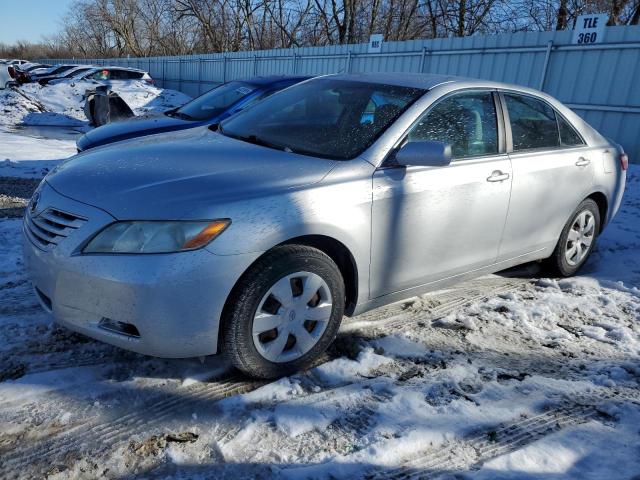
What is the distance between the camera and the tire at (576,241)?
4168 millimetres

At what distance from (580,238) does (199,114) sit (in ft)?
14.6

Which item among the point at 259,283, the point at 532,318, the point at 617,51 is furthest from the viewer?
the point at 617,51

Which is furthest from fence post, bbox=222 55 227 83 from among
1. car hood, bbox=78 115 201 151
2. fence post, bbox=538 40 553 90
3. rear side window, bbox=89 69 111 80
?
car hood, bbox=78 115 201 151

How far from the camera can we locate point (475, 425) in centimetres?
238

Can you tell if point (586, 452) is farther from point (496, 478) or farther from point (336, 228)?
point (336, 228)

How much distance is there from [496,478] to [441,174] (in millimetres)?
1707

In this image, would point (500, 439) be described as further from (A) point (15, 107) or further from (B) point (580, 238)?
(A) point (15, 107)

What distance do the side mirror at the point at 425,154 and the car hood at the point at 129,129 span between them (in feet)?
11.9

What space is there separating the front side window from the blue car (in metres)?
2.58

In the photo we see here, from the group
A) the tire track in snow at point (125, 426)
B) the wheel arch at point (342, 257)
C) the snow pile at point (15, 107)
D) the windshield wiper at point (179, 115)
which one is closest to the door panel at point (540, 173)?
the tire track in snow at point (125, 426)

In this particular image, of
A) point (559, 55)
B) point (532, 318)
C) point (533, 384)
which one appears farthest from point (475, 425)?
point (559, 55)

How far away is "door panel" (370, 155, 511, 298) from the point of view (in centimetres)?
286

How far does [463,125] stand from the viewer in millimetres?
3328

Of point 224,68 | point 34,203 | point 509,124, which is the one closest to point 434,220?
point 509,124
